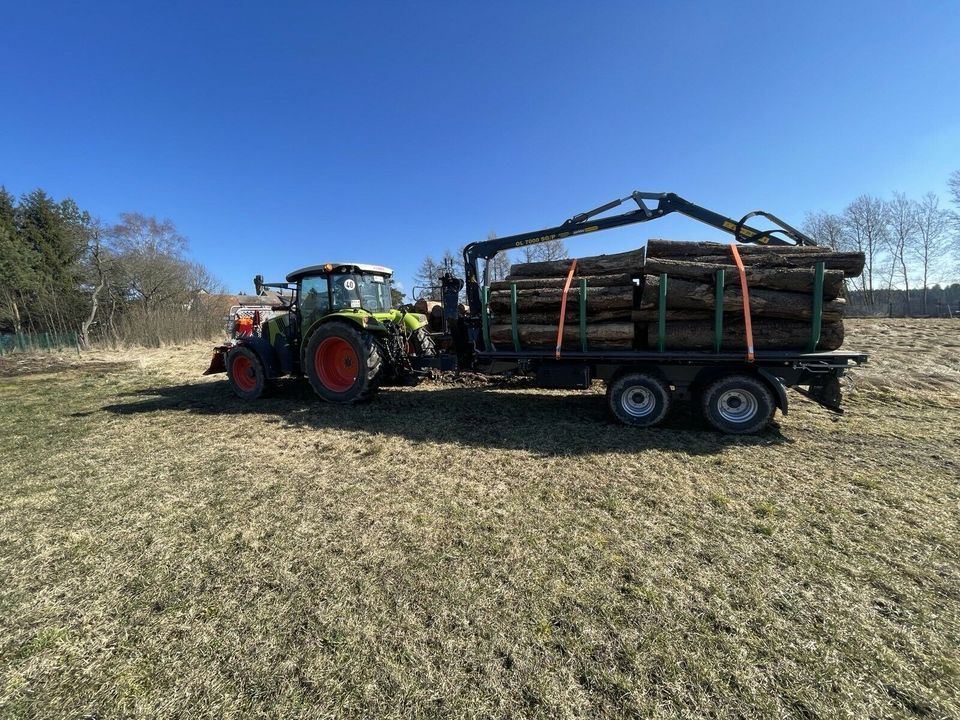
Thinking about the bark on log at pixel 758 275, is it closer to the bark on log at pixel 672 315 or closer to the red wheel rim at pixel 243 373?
the bark on log at pixel 672 315

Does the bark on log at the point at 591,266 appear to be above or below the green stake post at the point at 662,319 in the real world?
above

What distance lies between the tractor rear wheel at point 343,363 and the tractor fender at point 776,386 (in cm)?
526

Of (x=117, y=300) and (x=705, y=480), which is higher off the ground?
(x=117, y=300)

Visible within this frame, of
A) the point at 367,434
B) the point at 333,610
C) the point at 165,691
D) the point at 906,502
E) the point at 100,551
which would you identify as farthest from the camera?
the point at 367,434

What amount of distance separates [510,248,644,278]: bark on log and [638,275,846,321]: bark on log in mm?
373

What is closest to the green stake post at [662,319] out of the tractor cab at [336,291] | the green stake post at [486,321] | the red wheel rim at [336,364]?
the green stake post at [486,321]

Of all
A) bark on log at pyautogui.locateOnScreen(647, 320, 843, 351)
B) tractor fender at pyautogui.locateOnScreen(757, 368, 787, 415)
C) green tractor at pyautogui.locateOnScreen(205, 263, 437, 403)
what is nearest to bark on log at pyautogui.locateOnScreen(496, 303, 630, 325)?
bark on log at pyautogui.locateOnScreen(647, 320, 843, 351)

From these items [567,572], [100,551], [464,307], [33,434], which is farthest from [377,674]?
[33,434]

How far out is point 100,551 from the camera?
2.86 meters

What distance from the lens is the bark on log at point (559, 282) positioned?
549cm

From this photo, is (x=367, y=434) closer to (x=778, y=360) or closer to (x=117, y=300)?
(x=778, y=360)

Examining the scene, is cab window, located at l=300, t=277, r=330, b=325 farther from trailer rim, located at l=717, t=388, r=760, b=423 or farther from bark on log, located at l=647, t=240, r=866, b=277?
trailer rim, located at l=717, t=388, r=760, b=423

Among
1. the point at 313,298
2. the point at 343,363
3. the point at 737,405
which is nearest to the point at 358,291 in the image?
the point at 313,298

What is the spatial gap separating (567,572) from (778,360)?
4.08 m
